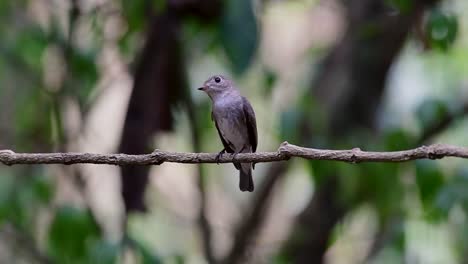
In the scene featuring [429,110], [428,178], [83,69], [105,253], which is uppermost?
[83,69]

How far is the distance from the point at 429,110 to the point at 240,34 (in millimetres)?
1131

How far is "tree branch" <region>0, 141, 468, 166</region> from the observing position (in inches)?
121

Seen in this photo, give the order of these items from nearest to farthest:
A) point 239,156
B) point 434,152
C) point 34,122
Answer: point 434,152 → point 239,156 → point 34,122

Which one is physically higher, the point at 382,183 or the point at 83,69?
the point at 83,69

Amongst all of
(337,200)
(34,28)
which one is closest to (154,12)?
(34,28)

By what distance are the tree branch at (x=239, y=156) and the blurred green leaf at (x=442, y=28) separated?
65.8 inches

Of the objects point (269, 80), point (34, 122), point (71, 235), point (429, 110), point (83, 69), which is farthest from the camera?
point (34, 122)

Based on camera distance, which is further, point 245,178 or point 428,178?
point 245,178

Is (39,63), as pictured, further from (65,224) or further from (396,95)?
(396,95)

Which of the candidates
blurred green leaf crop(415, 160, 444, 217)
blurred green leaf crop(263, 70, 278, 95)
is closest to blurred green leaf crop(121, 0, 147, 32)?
blurred green leaf crop(263, 70, 278, 95)

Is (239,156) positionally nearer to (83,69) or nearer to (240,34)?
(240,34)

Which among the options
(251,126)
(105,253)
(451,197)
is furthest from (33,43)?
(451,197)

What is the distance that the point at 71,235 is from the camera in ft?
17.2

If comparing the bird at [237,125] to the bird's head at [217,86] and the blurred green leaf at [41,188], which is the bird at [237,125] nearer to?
the bird's head at [217,86]
